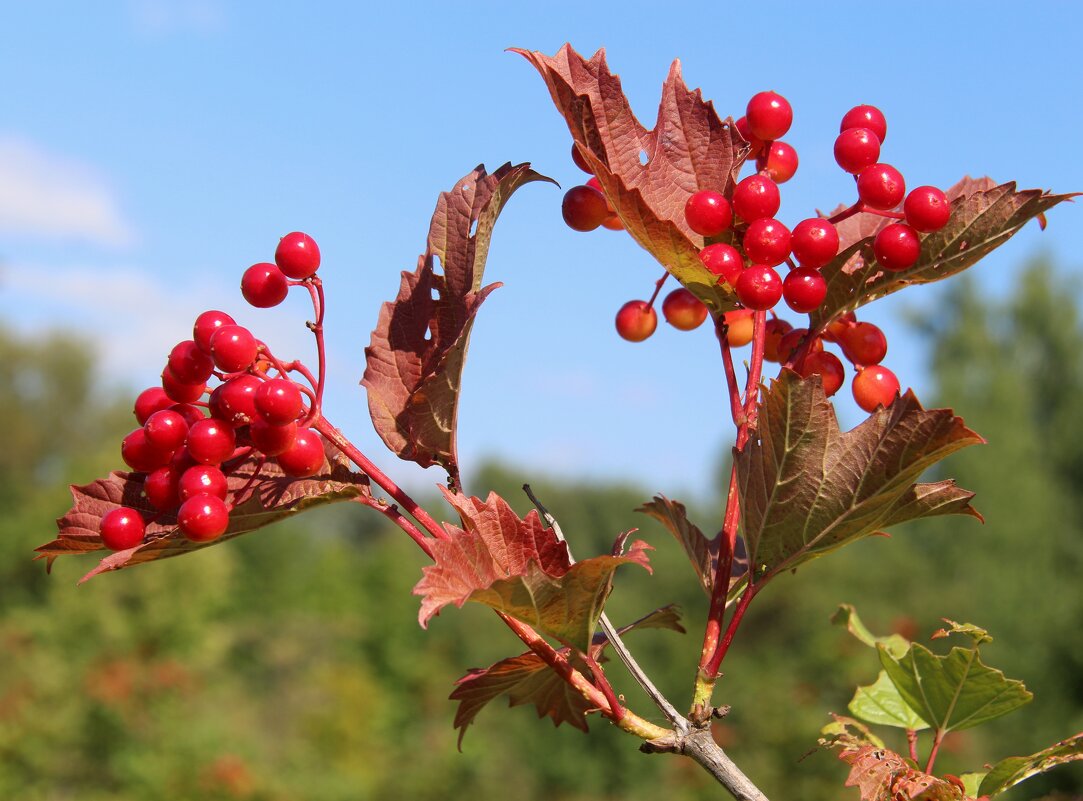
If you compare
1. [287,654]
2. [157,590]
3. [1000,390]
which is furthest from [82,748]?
[1000,390]

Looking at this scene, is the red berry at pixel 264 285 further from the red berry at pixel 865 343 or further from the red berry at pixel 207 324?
the red berry at pixel 865 343

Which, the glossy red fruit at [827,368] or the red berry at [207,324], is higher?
the red berry at [207,324]

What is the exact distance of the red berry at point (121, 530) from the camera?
86 centimetres

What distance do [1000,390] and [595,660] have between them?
26.3m

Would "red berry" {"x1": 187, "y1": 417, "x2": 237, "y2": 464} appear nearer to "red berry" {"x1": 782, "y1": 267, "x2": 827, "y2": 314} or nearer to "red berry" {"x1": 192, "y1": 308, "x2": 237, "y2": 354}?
"red berry" {"x1": 192, "y1": 308, "x2": 237, "y2": 354}

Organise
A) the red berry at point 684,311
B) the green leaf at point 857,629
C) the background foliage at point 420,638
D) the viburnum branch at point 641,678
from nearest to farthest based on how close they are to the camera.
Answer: the viburnum branch at point 641,678, the red berry at point 684,311, the green leaf at point 857,629, the background foliage at point 420,638

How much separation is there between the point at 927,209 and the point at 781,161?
17cm

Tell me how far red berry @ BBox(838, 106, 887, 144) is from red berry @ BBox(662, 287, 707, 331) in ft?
0.80

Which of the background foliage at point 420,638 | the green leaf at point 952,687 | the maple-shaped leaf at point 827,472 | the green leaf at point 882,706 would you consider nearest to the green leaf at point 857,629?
the green leaf at point 882,706

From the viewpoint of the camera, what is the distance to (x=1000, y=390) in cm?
2469

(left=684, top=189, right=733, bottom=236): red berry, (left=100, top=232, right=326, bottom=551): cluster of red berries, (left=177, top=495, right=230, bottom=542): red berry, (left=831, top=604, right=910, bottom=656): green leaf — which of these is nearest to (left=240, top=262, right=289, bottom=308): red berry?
(left=100, top=232, right=326, bottom=551): cluster of red berries

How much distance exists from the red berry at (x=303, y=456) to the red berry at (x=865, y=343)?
1.79ft

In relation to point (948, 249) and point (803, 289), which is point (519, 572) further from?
point (948, 249)

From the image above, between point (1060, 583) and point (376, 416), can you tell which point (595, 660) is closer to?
point (376, 416)
